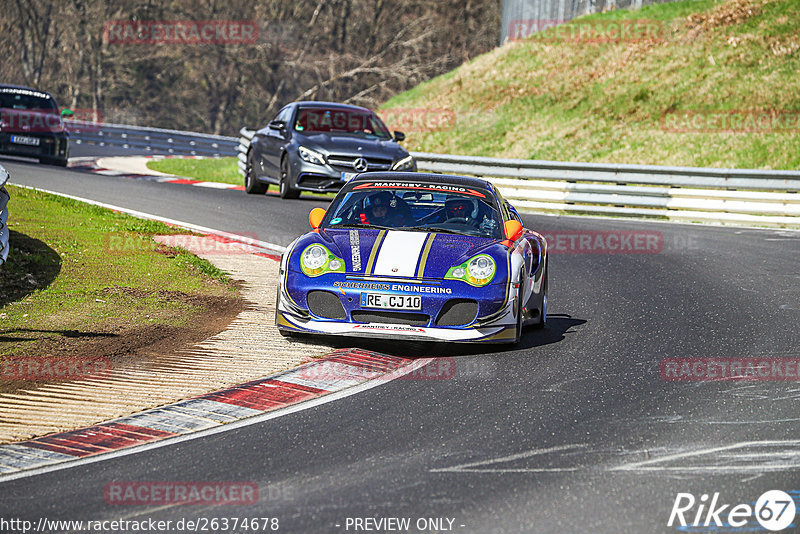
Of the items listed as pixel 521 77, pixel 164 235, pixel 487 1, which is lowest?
pixel 164 235

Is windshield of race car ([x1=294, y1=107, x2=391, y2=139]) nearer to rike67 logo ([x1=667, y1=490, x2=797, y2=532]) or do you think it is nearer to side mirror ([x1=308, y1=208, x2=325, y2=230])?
side mirror ([x1=308, y1=208, x2=325, y2=230])

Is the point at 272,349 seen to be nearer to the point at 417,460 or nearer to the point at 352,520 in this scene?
the point at 417,460

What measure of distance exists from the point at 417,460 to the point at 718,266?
914 cm

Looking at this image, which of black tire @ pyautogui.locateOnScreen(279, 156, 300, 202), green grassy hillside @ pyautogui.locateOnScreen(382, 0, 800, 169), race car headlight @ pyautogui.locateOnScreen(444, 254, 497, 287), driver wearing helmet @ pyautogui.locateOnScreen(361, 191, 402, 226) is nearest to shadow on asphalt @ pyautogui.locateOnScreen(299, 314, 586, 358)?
race car headlight @ pyautogui.locateOnScreen(444, 254, 497, 287)

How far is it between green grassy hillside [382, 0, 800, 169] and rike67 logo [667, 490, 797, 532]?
778 inches

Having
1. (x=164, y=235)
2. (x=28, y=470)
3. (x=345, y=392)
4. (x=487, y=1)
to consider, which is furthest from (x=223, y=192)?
(x=487, y=1)

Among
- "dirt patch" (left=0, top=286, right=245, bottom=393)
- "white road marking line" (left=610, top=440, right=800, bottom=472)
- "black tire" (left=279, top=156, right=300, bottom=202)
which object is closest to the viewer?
"white road marking line" (left=610, top=440, right=800, bottom=472)

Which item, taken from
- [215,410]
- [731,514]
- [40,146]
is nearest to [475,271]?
[215,410]

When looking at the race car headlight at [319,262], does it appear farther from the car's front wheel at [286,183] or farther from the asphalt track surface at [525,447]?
the car's front wheel at [286,183]

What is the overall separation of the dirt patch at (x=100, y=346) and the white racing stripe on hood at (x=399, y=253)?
1564 mm

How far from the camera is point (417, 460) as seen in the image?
5602mm

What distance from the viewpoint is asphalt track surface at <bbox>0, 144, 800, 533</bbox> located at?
4.90m

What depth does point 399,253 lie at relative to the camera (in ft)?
28.2

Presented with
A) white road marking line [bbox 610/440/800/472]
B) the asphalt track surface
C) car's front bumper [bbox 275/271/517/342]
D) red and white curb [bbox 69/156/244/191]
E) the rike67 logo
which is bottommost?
red and white curb [bbox 69/156/244/191]
